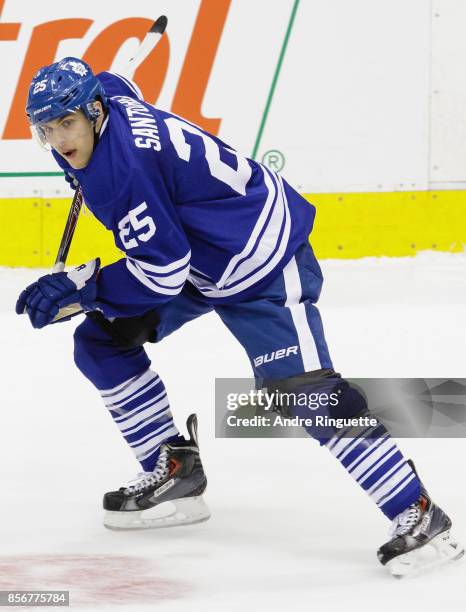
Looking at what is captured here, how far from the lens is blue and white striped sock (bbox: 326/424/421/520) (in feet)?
6.73

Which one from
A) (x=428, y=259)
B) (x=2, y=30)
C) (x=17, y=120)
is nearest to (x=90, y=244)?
(x=17, y=120)

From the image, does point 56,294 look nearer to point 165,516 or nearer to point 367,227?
point 165,516

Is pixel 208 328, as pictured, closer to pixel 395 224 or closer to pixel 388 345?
pixel 388 345

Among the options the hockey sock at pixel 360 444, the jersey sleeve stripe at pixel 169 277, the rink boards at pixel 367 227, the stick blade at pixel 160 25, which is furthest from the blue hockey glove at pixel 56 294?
the rink boards at pixel 367 227

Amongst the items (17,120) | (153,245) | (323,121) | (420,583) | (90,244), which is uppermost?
(153,245)

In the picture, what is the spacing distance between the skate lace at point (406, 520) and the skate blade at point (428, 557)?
1.7 inches

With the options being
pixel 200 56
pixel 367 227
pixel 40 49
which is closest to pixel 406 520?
pixel 367 227

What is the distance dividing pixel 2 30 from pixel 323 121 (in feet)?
4.19

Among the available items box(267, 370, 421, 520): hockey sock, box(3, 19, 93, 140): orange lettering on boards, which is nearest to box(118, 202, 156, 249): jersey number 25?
box(267, 370, 421, 520): hockey sock

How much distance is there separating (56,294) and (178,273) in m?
0.22

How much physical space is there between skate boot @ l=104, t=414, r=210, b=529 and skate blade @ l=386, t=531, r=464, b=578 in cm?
50

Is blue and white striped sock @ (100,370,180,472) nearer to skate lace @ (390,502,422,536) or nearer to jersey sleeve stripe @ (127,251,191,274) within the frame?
jersey sleeve stripe @ (127,251,191,274)

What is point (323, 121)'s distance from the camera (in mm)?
4660

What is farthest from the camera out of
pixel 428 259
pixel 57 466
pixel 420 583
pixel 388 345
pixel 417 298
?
pixel 428 259
